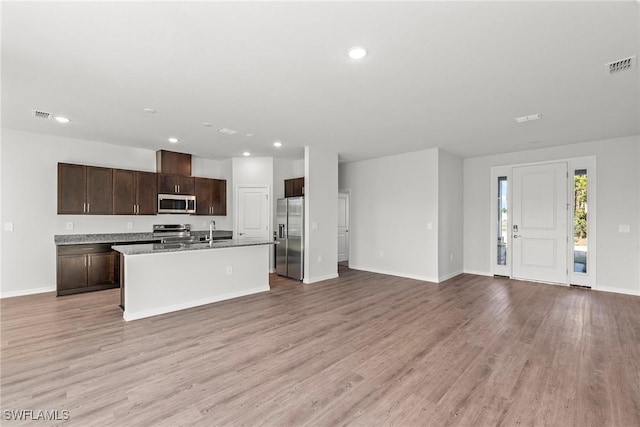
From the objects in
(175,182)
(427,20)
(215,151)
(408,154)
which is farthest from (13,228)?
(408,154)

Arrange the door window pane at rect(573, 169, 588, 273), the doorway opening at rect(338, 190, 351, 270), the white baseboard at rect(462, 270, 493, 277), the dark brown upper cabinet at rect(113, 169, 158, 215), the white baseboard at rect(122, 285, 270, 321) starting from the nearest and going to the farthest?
1. the white baseboard at rect(122, 285, 270, 321)
2. the door window pane at rect(573, 169, 588, 273)
3. the dark brown upper cabinet at rect(113, 169, 158, 215)
4. the white baseboard at rect(462, 270, 493, 277)
5. the doorway opening at rect(338, 190, 351, 270)

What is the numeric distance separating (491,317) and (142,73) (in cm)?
497

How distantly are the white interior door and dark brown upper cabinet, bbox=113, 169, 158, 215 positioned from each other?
466 cm

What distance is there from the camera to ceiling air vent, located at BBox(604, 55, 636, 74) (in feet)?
8.36

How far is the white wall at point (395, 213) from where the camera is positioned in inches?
239

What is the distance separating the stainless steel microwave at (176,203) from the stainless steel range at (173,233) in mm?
472

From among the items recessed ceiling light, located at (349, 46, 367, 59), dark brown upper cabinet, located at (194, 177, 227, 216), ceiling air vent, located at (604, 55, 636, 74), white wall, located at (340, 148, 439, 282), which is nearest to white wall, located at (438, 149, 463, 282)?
white wall, located at (340, 148, 439, 282)

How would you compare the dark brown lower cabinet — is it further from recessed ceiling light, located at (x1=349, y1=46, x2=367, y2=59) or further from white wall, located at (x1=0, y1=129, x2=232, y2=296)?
recessed ceiling light, located at (x1=349, y1=46, x2=367, y2=59)

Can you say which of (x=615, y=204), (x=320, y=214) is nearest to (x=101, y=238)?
(x=320, y=214)

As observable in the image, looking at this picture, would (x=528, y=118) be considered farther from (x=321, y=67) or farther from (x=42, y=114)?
(x=42, y=114)

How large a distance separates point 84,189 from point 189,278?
2.83m

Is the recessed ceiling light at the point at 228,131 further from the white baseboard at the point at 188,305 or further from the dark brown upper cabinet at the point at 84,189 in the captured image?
the white baseboard at the point at 188,305

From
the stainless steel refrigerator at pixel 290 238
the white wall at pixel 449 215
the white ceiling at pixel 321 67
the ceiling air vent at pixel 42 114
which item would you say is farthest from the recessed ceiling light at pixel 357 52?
the ceiling air vent at pixel 42 114

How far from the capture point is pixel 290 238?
631 centimetres
